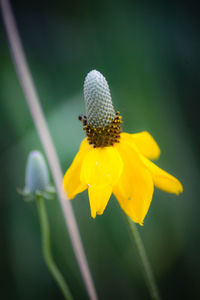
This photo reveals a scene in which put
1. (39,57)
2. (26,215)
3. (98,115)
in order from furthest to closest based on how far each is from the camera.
→ (39,57), (26,215), (98,115)

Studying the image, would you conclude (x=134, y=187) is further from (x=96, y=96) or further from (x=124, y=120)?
(x=124, y=120)

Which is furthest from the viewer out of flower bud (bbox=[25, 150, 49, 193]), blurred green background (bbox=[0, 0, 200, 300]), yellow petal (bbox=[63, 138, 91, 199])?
blurred green background (bbox=[0, 0, 200, 300])

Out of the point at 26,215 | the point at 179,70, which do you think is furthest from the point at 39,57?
the point at 26,215

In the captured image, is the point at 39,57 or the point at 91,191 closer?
the point at 91,191

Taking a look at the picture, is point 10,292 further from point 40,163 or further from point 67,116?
point 67,116

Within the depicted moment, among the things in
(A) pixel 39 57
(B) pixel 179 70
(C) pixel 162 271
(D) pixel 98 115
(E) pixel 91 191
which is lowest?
(C) pixel 162 271

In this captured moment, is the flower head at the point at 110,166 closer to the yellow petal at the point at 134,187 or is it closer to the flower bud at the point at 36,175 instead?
the yellow petal at the point at 134,187

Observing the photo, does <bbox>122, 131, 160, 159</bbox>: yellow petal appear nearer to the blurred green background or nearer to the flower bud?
the flower bud

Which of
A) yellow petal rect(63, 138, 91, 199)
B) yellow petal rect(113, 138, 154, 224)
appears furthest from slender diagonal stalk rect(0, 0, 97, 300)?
yellow petal rect(113, 138, 154, 224)
